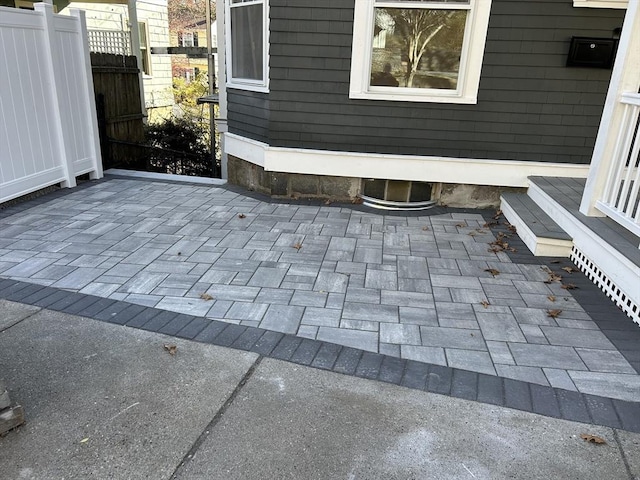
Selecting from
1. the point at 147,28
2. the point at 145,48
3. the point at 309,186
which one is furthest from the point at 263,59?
the point at 147,28

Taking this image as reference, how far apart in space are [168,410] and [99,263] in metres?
1.94

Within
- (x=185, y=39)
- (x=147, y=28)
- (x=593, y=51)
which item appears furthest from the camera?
(x=185, y=39)

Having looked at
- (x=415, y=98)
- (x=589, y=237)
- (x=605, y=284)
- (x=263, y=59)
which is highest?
(x=263, y=59)

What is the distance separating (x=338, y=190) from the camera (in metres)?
5.58

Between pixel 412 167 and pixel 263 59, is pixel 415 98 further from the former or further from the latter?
pixel 263 59

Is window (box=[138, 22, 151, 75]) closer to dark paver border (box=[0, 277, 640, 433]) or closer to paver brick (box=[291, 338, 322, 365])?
dark paver border (box=[0, 277, 640, 433])

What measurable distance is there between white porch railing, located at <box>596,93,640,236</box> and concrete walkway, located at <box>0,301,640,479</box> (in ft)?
6.20

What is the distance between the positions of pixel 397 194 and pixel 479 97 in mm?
1389

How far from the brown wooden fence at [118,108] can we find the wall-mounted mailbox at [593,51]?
6256 mm

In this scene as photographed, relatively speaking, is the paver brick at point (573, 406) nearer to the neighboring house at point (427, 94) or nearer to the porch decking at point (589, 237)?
the porch decking at point (589, 237)

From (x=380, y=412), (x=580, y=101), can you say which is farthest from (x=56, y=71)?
(x=580, y=101)

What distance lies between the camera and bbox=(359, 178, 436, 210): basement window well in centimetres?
545

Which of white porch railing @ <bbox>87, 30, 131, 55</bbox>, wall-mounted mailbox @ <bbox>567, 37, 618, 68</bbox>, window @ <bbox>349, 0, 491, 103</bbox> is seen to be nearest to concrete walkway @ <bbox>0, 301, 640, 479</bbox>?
window @ <bbox>349, 0, 491, 103</bbox>

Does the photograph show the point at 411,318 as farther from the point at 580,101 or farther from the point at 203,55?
the point at 203,55
